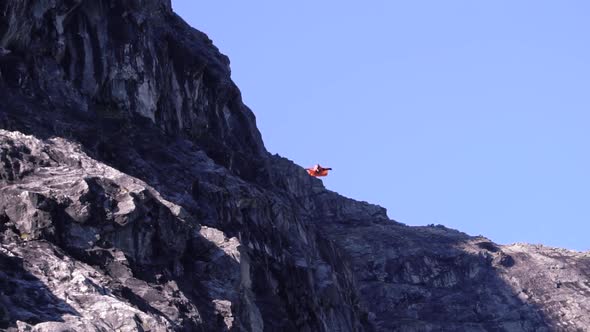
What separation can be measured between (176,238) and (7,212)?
8177 millimetres

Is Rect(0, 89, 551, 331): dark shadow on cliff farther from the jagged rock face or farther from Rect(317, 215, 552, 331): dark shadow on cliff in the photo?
the jagged rock face

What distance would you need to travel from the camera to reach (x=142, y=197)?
58.6 metres

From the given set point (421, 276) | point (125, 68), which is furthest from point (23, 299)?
point (421, 276)

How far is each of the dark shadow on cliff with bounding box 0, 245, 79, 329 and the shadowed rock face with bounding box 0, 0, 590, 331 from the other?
0.07 m

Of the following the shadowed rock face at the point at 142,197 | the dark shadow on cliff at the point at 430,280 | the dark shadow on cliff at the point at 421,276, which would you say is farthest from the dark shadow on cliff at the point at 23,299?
the dark shadow on cliff at the point at 430,280

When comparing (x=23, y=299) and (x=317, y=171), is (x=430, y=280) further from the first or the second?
(x=23, y=299)

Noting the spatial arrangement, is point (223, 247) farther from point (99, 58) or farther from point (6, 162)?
point (99, 58)

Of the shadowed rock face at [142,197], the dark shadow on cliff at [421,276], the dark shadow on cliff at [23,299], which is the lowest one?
the dark shadow on cliff at [23,299]

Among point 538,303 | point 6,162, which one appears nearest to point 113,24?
point 6,162

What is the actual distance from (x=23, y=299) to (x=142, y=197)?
1084 cm

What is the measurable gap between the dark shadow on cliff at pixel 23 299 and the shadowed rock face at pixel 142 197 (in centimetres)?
7

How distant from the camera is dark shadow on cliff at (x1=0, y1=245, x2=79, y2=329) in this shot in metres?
47.0

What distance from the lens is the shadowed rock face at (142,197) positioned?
52.8 m

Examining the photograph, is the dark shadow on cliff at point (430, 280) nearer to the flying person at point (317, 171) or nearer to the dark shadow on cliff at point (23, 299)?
the flying person at point (317, 171)
